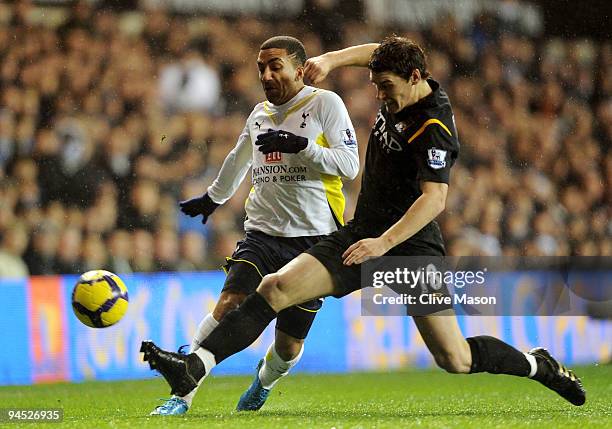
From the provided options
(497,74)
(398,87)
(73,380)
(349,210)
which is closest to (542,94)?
(497,74)

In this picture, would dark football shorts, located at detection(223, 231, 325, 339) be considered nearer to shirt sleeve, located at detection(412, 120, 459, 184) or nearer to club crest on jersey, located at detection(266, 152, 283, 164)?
club crest on jersey, located at detection(266, 152, 283, 164)

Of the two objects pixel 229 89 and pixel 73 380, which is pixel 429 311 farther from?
pixel 229 89

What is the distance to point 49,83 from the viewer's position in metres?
9.38

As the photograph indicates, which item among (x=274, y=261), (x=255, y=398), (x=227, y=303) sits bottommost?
(x=255, y=398)

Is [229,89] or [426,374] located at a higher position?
[229,89]

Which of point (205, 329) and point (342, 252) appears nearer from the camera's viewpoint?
point (342, 252)

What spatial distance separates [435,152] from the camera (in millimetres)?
4508

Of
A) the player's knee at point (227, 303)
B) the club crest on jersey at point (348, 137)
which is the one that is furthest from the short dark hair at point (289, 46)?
the player's knee at point (227, 303)

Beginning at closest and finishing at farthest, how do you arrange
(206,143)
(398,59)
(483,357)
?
(398,59) → (483,357) → (206,143)

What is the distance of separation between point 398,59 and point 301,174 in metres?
0.93

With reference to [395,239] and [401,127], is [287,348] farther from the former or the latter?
[401,127]

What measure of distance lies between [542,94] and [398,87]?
7500 millimetres

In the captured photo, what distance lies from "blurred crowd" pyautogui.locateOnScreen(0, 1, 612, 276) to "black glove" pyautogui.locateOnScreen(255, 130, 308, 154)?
419cm

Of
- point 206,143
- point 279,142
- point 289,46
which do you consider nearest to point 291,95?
point 289,46
